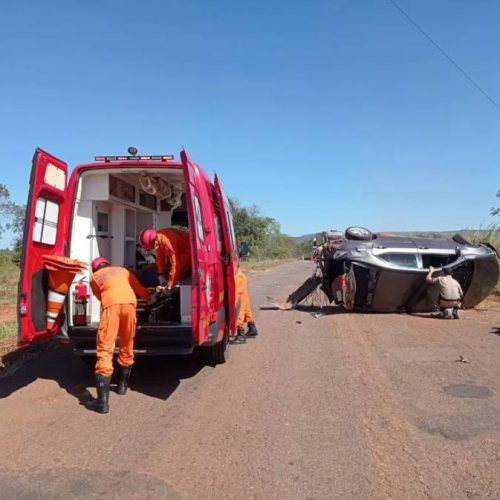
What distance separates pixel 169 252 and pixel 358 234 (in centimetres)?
676

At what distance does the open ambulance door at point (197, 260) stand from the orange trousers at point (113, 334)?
2.37ft

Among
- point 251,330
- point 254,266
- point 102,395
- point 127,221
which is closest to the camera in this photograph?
point 102,395

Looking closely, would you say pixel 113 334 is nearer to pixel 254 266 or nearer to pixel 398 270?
pixel 398 270

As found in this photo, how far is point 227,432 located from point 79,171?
3.63 meters

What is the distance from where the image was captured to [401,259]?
11.9 meters

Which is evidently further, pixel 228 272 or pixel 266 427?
pixel 228 272

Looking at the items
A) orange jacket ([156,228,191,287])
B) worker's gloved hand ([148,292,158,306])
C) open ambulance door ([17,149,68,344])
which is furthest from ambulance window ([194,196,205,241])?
open ambulance door ([17,149,68,344])

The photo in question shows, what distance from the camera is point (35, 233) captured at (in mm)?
5914

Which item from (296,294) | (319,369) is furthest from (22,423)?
(296,294)

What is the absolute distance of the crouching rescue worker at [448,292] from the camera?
1148cm

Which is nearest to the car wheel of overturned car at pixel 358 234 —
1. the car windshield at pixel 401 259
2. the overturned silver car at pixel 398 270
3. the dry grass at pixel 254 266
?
the overturned silver car at pixel 398 270

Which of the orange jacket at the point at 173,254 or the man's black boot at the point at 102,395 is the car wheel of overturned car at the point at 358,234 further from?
the man's black boot at the point at 102,395

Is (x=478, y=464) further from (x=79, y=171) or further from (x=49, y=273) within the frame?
(x=79, y=171)

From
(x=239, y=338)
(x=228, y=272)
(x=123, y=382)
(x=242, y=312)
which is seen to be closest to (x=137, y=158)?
(x=228, y=272)
